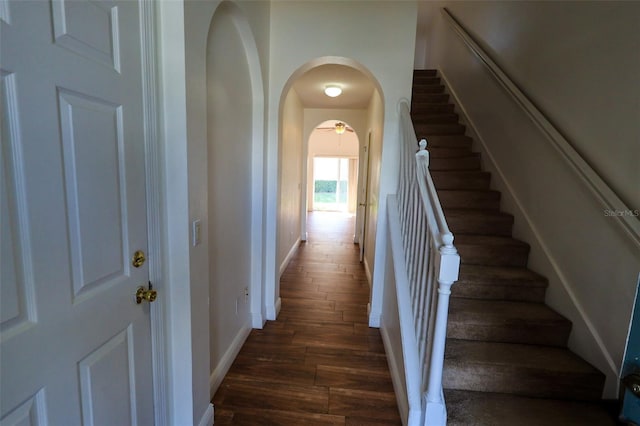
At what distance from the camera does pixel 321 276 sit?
398 centimetres

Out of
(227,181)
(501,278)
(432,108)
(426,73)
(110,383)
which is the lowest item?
(110,383)

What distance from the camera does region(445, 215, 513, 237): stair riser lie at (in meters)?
2.39

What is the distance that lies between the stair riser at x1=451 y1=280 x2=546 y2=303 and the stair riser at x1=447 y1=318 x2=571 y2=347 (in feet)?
0.84

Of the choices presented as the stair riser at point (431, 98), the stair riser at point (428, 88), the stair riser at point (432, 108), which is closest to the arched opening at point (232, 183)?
the stair riser at point (432, 108)

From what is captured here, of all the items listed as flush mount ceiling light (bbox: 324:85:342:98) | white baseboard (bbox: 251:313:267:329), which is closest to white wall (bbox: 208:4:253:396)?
white baseboard (bbox: 251:313:267:329)

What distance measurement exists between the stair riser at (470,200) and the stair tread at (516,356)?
1.20m

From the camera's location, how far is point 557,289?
188 centimetres

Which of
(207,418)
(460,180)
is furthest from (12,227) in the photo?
(460,180)

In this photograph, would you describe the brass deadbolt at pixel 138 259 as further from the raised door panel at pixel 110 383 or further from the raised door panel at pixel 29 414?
the raised door panel at pixel 29 414

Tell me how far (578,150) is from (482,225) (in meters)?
0.83

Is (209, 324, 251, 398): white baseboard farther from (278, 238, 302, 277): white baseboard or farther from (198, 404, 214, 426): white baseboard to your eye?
(278, 238, 302, 277): white baseboard

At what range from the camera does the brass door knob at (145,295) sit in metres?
1.12

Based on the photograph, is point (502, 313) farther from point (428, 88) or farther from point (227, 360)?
point (428, 88)

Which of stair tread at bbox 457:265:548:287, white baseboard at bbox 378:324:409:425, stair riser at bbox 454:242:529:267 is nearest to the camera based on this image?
white baseboard at bbox 378:324:409:425
